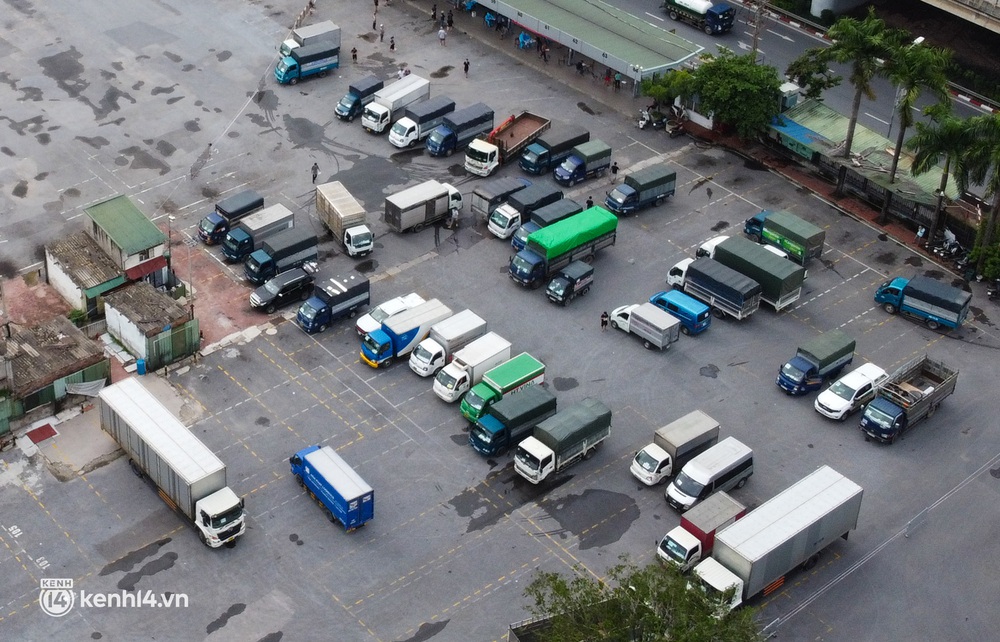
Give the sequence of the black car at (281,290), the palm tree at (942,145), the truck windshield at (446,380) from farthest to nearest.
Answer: the palm tree at (942,145) → the black car at (281,290) → the truck windshield at (446,380)

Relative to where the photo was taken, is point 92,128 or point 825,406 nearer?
point 825,406

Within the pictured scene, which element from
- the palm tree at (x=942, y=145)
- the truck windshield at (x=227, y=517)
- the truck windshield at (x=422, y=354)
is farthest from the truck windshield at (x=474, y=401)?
the palm tree at (x=942, y=145)

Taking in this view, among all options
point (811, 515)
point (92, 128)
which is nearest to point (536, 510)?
point (811, 515)

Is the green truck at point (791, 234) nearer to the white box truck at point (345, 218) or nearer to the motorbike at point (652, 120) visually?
the motorbike at point (652, 120)

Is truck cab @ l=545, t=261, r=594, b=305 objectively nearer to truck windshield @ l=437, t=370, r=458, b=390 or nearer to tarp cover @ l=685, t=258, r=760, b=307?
tarp cover @ l=685, t=258, r=760, b=307

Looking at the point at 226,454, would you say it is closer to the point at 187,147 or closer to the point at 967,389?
the point at 187,147
